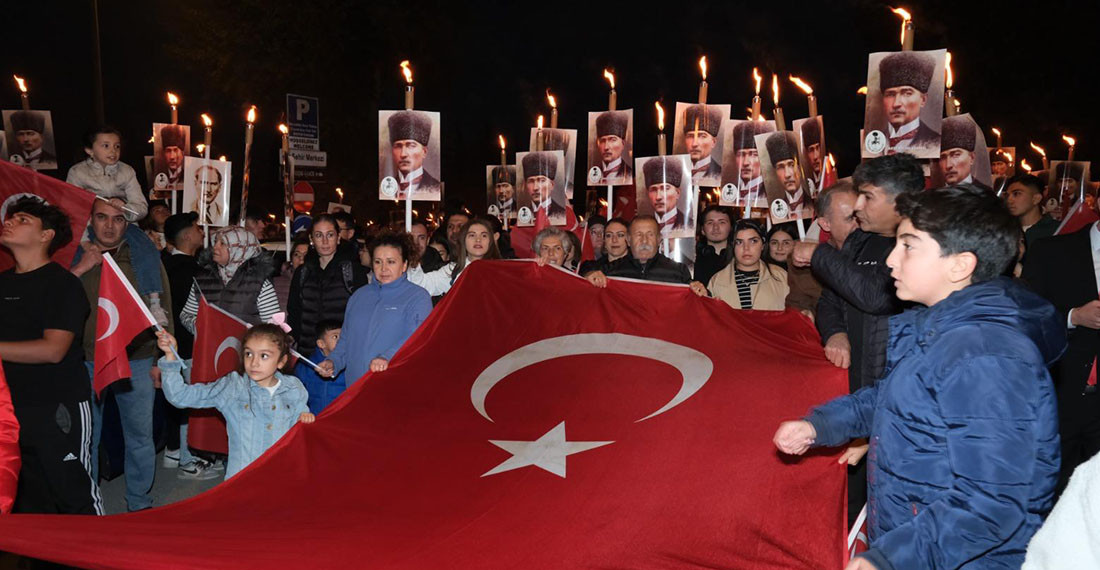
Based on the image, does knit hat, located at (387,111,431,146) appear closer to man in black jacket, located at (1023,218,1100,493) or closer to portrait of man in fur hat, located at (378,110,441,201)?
portrait of man in fur hat, located at (378,110,441,201)

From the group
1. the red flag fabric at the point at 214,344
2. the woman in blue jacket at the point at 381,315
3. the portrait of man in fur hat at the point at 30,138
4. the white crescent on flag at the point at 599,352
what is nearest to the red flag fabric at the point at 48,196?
the red flag fabric at the point at 214,344

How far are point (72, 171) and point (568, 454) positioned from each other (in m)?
5.81

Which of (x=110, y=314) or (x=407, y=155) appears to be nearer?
(x=110, y=314)

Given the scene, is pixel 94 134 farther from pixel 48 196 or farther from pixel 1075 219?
pixel 1075 219

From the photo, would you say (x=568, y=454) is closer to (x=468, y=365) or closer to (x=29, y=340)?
(x=468, y=365)

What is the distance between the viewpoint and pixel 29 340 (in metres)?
4.73

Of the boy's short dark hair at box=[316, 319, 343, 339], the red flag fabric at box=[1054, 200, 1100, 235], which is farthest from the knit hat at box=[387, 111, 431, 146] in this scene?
the red flag fabric at box=[1054, 200, 1100, 235]

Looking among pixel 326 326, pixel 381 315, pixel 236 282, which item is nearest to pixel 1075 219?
pixel 381 315

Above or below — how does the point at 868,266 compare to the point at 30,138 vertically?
below

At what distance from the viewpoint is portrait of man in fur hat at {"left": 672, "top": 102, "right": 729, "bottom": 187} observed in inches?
434

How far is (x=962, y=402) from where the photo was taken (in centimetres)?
243

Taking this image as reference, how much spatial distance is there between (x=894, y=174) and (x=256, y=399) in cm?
381

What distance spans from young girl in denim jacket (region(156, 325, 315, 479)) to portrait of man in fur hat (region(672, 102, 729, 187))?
6.83 m

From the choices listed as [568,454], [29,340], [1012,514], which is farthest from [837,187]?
[29,340]
